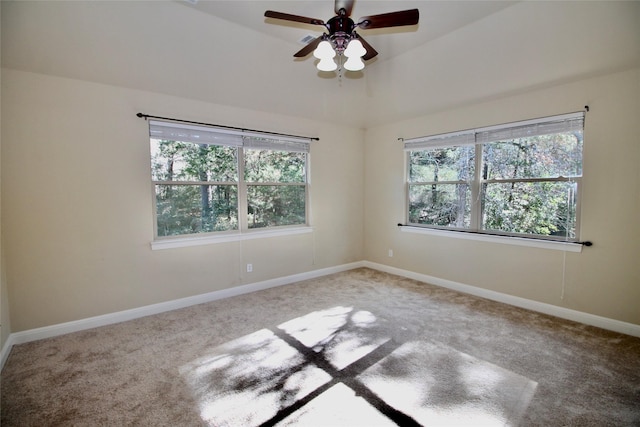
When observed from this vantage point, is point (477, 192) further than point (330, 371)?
Yes

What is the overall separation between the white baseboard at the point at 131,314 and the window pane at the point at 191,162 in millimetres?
1487

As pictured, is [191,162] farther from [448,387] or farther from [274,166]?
[448,387]

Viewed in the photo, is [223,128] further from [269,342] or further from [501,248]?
[501,248]

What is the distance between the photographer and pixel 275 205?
4.50 m

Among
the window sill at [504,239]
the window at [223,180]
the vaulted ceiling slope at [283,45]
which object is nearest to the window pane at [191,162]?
the window at [223,180]

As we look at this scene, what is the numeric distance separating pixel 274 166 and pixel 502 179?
307 cm

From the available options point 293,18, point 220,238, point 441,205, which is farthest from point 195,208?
point 441,205

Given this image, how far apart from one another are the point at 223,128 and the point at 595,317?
4.66 m

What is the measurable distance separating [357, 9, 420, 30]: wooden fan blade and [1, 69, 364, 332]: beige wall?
2296mm

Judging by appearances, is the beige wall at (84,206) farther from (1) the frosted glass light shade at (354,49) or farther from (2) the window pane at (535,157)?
(2) the window pane at (535,157)

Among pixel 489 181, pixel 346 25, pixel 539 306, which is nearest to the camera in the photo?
pixel 346 25

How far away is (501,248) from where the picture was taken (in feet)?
12.2

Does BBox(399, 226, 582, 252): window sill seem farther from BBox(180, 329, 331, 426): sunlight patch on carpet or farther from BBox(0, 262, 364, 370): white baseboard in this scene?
BBox(180, 329, 331, 426): sunlight patch on carpet

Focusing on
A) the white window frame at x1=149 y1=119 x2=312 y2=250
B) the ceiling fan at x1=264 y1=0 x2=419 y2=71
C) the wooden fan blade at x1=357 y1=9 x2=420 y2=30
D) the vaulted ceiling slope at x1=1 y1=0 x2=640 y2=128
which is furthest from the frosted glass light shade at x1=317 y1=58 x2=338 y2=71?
the white window frame at x1=149 y1=119 x2=312 y2=250
